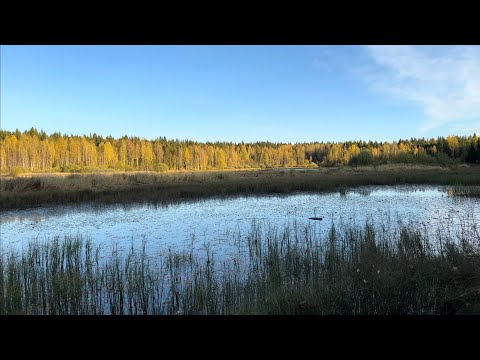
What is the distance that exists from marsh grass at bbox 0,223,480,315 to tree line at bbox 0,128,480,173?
40837mm

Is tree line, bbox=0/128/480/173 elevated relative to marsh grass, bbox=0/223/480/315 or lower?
elevated

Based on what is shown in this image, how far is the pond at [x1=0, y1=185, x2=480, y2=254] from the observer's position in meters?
10.5

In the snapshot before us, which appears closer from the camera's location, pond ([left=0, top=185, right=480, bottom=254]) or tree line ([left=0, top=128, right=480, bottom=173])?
pond ([left=0, top=185, right=480, bottom=254])

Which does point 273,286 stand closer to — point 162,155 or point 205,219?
point 205,219

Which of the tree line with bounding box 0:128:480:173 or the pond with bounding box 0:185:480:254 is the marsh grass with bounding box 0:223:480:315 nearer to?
the pond with bounding box 0:185:480:254

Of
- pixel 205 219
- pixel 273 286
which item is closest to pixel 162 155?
pixel 205 219

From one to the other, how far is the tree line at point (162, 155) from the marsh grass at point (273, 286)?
40.8m

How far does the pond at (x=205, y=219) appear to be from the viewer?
1053 cm

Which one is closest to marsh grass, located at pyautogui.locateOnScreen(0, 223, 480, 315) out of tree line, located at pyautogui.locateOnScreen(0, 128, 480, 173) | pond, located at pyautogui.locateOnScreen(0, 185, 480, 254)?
pond, located at pyautogui.locateOnScreen(0, 185, 480, 254)

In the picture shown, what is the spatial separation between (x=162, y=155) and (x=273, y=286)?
8729 centimetres

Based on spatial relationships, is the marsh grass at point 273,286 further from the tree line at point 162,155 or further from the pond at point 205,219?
the tree line at point 162,155

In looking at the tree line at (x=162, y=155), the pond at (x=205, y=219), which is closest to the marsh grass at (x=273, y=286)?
the pond at (x=205, y=219)

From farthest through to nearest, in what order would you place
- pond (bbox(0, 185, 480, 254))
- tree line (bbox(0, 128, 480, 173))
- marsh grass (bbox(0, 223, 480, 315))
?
tree line (bbox(0, 128, 480, 173))
pond (bbox(0, 185, 480, 254))
marsh grass (bbox(0, 223, 480, 315))
